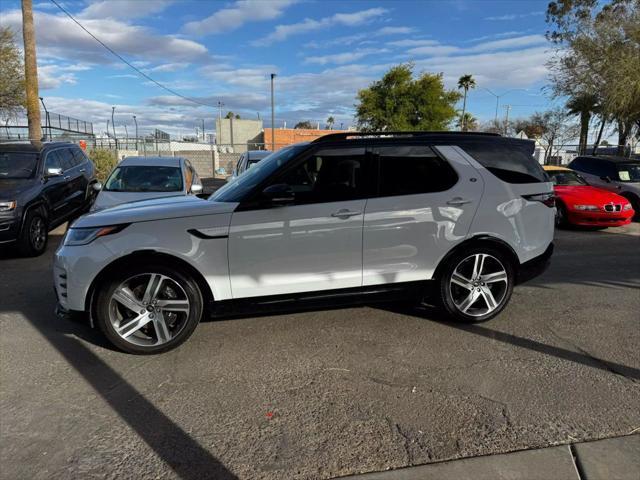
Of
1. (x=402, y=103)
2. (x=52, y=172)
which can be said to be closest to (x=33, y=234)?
(x=52, y=172)

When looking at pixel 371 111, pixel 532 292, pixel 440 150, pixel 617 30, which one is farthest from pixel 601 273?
pixel 371 111

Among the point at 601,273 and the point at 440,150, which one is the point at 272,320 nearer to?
the point at 440,150

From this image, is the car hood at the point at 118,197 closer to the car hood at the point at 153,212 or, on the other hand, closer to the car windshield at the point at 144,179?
the car windshield at the point at 144,179

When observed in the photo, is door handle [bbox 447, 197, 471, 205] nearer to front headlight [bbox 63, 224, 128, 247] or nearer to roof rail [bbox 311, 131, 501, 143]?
roof rail [bbox 311, 131, 501, 143]

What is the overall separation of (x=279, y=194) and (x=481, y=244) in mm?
2017

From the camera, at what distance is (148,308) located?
3.88m

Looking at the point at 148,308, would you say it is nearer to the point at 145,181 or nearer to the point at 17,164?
the point at 145,181

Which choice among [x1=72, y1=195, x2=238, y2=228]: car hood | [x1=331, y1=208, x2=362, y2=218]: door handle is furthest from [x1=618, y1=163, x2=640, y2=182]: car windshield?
[x1=72, y1=195, x2=238, y2=228]: car hood

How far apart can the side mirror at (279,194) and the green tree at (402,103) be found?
31.7m

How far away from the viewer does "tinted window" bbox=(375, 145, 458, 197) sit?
4301 millimetres

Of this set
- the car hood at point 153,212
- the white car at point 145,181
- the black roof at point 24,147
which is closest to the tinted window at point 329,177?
the car hood at point 153,212

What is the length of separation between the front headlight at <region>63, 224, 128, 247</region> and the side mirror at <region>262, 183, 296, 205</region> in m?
1.20

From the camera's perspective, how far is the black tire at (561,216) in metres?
10.5

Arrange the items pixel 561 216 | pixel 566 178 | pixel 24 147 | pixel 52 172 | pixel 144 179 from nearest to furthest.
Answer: pixel 52 172 → pixel 24 147 → pixel 144 179 → pixel 561 216 → pixel 566 178
